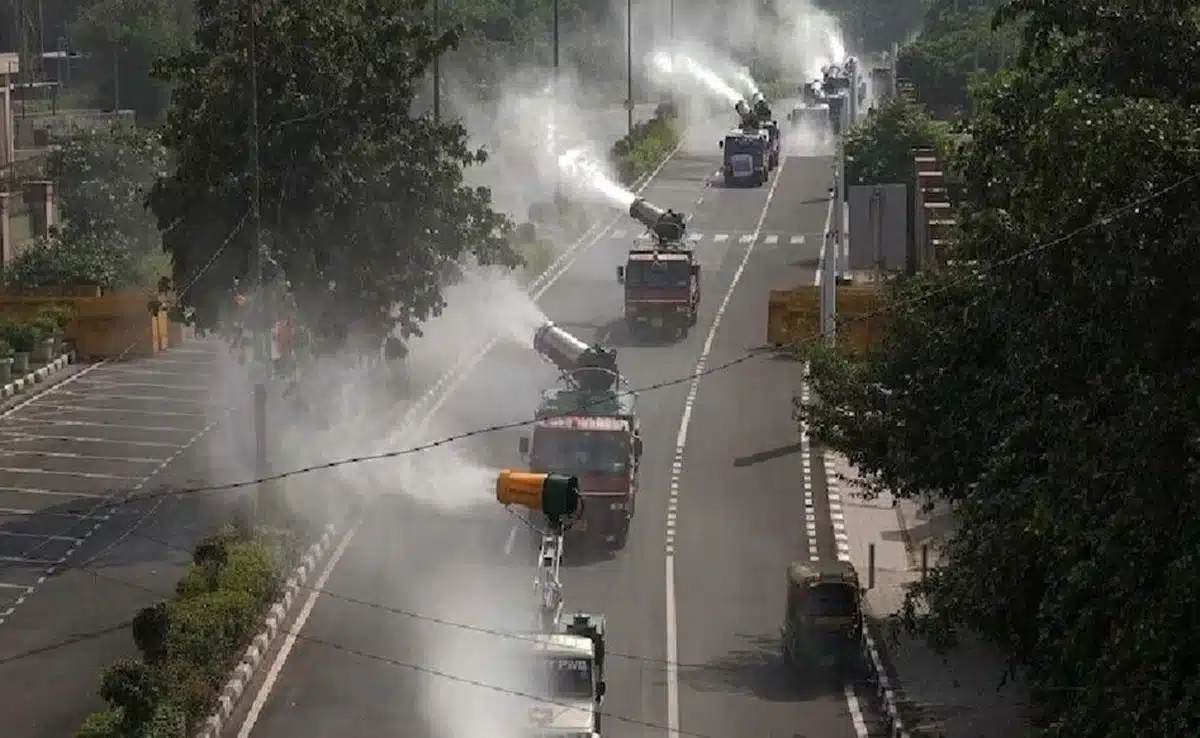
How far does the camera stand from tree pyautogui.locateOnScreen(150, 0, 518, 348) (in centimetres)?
3566

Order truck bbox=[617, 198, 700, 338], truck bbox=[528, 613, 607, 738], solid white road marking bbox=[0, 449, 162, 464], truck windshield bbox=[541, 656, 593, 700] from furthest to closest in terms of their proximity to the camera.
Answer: truck bbox=[617, 198, 700, 338] → solid white road marking bbox=[0, 449, 162, 464] → truck windshield bbox=[541, 656, 593, 700] → truck bbox=[528, 613, 607, 738]

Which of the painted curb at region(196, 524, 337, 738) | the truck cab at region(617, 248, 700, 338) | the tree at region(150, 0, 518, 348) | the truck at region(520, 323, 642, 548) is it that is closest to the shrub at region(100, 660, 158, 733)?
the painted curb at region(196, 524, 337, 738)

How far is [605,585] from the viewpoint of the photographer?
31.9 metres

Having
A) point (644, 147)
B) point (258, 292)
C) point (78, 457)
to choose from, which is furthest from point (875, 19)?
point (258, 292)

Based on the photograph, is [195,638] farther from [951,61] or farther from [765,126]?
[951,61]

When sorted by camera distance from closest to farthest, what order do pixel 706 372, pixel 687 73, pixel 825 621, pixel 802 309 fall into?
pixel 825 621, pixel 706 372, pixel 802 309, pixel 687 73

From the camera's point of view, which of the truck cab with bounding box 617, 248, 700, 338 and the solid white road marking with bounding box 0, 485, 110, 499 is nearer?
the solid white road marking with bounding box 0, 485, 110, 499

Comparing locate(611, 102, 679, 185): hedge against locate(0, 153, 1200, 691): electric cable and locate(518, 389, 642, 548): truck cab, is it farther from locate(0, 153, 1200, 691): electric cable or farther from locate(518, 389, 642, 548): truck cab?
locate(518, 389, 642, 548): truck cab

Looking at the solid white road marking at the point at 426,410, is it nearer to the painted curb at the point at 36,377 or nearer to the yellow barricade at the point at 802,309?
the yellow barricade at the point at 802,309

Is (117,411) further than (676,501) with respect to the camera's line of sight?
Yes

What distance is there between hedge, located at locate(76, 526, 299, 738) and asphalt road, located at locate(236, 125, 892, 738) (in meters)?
0.75

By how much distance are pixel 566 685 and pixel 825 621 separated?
4.67 m

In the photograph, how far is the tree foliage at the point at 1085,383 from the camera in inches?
667

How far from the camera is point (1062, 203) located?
62.7ft
